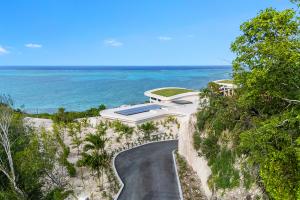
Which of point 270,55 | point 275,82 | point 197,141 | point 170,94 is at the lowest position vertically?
point 197,141

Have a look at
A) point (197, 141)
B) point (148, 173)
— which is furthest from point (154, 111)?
point (197, 141)

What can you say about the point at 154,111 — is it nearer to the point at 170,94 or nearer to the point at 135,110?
the point at 135,110

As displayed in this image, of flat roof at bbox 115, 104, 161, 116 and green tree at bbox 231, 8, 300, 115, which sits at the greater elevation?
green tree at bbox 231, 8, 300, 115

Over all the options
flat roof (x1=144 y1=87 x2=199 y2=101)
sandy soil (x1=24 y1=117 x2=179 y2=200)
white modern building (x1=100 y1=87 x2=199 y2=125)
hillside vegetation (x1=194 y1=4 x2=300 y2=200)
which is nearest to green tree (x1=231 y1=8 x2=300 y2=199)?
hillside vegetation (x1=194 y1=4 x2=300 y2=200)

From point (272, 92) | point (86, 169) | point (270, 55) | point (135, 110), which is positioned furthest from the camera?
point (135, 110)

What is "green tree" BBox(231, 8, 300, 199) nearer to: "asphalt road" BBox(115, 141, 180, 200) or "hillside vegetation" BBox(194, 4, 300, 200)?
"hillside vegetation" BBox(194, 4, 300, 200)

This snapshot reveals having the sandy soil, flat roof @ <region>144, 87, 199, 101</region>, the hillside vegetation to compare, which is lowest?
the sandy soil

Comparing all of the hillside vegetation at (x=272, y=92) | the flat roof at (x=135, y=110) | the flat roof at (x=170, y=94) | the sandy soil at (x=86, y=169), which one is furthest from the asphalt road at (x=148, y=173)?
the flat roof at (x=170, y=94)

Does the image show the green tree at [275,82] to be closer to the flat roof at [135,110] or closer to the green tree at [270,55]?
the green tree at [270,55]
